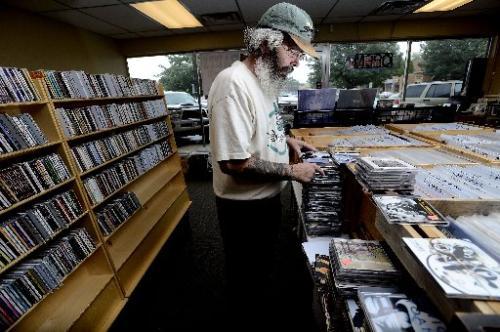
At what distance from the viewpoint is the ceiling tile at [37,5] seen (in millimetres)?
3256

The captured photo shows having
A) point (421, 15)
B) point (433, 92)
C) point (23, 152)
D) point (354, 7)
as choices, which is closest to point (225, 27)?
point (354, 7)

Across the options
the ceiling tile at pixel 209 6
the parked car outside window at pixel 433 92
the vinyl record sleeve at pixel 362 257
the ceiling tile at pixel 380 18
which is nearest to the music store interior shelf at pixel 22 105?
the vinyl record sleeve at pixel 362 257

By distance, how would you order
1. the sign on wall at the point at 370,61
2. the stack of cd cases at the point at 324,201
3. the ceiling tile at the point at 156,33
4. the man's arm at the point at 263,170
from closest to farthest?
the man's arm at the point at 263,170 → the stack of cd cases at the point at 324,201 → the ceiling tile at the point at 156,33 → the sign on wall at the point at 370,61

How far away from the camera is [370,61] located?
18.2 feet

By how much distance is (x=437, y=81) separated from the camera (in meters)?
7.05

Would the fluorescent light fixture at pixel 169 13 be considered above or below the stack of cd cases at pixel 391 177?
above

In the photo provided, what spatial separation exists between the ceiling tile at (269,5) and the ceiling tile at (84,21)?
2375 mm

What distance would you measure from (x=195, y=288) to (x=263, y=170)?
149cm

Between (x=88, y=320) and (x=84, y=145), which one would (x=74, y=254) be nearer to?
(x=88, y=320)

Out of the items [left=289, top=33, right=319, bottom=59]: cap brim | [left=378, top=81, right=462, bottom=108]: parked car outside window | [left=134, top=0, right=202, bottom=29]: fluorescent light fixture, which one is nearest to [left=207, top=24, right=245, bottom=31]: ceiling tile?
[left=134, top=0, right=202, bottom=29]: fluorescent light fixture

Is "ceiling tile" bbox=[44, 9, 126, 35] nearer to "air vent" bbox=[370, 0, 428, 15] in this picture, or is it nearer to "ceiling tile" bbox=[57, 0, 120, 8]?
"ceiling tile" bbox=[57, 0, 120, 8]

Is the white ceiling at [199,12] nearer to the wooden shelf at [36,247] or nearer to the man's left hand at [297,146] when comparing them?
the man's left hand at [297,146]

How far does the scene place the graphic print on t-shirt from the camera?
4.02 ft

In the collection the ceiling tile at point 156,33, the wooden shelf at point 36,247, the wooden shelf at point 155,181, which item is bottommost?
the wooden shelf at point 155,181
